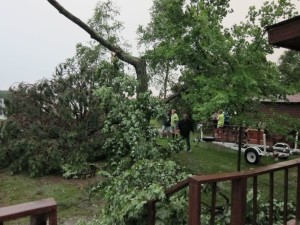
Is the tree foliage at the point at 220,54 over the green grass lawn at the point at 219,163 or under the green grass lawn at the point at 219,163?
over

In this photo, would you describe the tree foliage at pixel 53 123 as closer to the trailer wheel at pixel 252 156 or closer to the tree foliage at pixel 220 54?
the tree foliage at pixel 220 54

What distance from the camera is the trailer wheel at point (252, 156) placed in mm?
11656

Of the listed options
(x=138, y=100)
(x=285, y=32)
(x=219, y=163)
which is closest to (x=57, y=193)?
(x=138, y=100)

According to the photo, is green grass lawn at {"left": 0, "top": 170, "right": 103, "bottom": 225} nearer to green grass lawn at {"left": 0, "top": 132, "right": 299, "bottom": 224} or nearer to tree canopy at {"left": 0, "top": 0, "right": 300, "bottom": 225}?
green grass lawn at {"left": 0, "top": 132, "right": 299, "bottom": 224}

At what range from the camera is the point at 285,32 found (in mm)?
3824

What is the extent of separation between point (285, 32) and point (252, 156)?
28.2 feet

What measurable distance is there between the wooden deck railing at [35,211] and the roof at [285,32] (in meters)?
3.33

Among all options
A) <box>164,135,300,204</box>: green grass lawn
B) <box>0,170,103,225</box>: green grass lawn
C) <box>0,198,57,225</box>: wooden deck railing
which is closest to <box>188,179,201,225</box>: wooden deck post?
<box>0,198,57,225</box>: wooden deck railing

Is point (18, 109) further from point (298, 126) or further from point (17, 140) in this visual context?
point (298, 126)

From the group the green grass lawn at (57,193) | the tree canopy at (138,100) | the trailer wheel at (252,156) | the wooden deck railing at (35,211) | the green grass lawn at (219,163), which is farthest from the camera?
the trailer wheel at (252,156)

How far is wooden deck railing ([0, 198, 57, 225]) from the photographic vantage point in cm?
118

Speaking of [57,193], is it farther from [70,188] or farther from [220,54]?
[220,54]

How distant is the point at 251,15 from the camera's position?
8453mm

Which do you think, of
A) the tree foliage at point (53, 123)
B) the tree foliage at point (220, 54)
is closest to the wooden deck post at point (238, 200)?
the tree foliage at point (220, 54)
